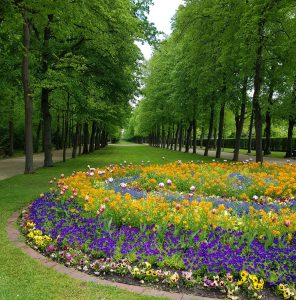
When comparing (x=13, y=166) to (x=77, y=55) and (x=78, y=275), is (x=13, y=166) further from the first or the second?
(x=78, y=275)

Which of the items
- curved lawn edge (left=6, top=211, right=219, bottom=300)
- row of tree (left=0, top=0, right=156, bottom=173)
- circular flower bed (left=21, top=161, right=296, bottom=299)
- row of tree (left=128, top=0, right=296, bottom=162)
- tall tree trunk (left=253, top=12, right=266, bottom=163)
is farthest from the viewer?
tall tree trunk (left=253, top=12, right=266, bottom=163)

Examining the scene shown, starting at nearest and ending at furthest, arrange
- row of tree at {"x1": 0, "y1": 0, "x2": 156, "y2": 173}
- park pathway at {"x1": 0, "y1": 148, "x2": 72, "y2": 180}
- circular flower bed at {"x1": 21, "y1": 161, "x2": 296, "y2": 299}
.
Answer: circular flower bed at {"x1": 21, "y1": 161, "x2": 296, "y2": 299} < row of tree at {"x1": 0, "y1": 0, "x2": 156, "y2": 173} < park pathway at {"x1": 0, "y1": 148, "x2": 72, "y2": 180}

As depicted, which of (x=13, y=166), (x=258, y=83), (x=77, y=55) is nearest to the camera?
(x=258, y=83)

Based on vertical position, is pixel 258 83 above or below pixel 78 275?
above

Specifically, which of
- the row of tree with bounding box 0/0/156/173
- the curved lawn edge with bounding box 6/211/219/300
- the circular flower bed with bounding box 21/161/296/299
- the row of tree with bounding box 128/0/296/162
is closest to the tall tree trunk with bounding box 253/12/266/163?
the row of tree with bounding box 128/0/296/162

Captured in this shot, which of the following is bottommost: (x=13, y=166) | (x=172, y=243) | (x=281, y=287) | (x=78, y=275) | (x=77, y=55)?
(x=13, y=166)

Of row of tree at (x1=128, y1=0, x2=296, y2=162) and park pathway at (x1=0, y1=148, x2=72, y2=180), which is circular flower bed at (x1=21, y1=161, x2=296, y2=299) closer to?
park pathway at (x1=0, y1=148, x2=72, y2=180)

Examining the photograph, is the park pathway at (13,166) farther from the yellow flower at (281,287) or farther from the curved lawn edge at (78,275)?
the yellow flower at (281,287)

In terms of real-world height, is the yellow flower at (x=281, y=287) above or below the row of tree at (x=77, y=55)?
below

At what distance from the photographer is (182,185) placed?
905 cm

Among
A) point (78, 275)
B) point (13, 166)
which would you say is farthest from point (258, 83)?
point (78, 275)

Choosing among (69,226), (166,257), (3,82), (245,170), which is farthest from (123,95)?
(166,257)

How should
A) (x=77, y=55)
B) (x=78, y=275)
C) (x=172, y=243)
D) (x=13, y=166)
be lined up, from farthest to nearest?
(x=13, y=166)
(x=77, y=55)
(x=172, y=243)
(x=78, y=275)

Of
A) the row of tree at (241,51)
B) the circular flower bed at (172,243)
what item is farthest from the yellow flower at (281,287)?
the row of tree at (241,51)
